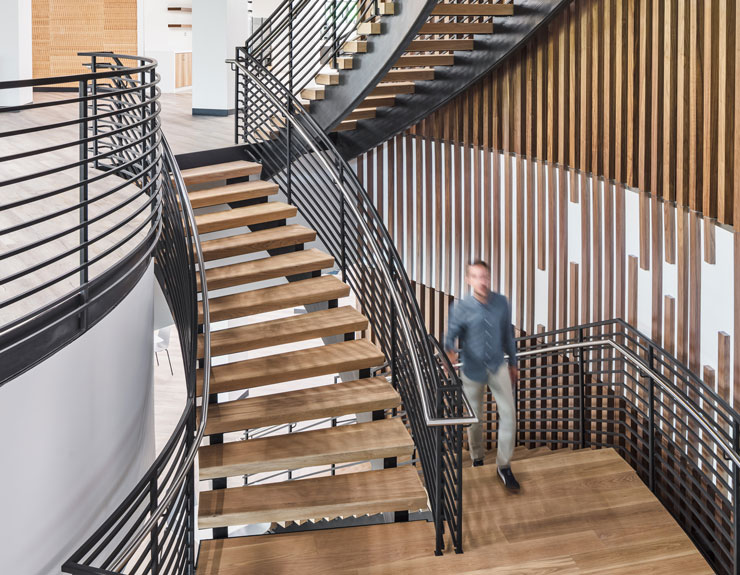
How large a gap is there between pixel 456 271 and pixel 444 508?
4.98 metres

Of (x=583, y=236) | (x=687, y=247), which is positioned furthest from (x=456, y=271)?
(x=687, y=247)

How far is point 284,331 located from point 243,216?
4.81 feet

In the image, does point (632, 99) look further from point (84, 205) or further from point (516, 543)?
point (84, 205)

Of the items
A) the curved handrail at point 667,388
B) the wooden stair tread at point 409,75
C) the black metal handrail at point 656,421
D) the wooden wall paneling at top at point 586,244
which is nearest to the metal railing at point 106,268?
the wooden stair tread at point 409,75

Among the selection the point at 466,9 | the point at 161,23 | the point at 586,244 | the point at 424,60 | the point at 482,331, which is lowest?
the point at 482,331

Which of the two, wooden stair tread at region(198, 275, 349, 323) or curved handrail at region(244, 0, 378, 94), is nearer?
wooden stair tread at region(198, 275, 349, 323)

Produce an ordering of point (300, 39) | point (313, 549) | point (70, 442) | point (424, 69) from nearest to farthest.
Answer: point (70, 442)
point (313, 549)
point (300, 39)
point (424, 69)

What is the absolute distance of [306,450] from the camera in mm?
4707

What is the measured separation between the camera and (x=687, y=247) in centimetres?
586

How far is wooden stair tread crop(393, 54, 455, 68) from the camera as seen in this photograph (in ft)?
24.2

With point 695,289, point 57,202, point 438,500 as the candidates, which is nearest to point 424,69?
point 695,289

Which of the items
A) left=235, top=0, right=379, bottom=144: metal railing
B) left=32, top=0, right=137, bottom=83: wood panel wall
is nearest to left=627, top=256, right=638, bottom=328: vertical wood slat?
left=235, top=0, right=379, bottom=144: metal railing

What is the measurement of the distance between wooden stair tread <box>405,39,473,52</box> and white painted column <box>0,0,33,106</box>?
5329mm

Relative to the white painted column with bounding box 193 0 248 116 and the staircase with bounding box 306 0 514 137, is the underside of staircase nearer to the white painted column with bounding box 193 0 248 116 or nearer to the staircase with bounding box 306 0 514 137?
the staircase with bounding box 306 0 514 137
